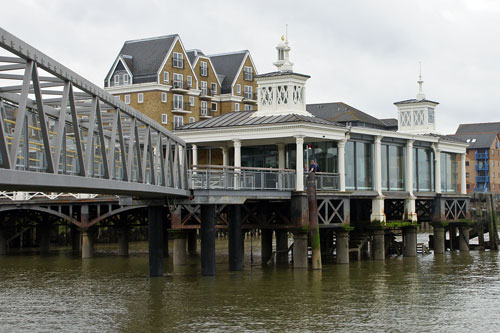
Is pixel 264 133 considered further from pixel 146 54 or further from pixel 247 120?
pixel 146 54

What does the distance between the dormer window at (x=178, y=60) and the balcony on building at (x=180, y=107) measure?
4131mm

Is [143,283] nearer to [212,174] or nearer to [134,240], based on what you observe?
[212,174]

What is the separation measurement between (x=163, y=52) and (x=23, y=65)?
260 feet

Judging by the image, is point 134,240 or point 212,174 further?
point 134,240

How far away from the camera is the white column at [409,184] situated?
187 ft

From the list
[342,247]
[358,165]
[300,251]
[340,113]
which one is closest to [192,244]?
[358,165]

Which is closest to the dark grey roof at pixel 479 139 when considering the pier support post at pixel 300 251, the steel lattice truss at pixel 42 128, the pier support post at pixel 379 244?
the pier support post at pixel 379 244

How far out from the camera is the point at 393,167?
57.1 m

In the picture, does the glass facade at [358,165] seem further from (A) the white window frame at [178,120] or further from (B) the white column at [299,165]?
(A) the white window frame at [178,120]

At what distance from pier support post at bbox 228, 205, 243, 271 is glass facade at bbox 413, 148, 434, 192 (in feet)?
61.3

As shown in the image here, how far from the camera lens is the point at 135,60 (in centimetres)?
10019

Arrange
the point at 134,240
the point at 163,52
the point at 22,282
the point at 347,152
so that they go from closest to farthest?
the point at 22,282
the point at 347,152
the point at 134,240
the point at 163,52

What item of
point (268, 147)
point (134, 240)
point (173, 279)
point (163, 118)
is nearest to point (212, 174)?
point (173, 279)

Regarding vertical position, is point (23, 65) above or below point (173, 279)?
above
